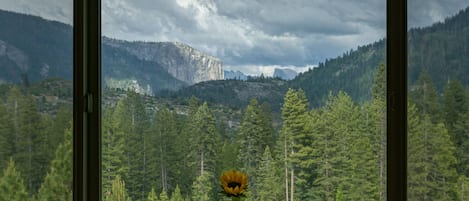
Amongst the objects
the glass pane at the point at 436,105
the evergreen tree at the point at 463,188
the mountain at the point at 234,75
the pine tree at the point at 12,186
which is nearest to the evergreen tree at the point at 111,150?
the pine tree at the point at 12,186

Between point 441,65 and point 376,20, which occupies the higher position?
point 376,20

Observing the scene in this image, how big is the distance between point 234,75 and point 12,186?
105 centimetres

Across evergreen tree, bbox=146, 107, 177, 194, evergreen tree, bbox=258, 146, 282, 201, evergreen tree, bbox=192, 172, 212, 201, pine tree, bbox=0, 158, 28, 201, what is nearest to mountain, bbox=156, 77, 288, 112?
evergreen tree, bbox=146, 107, 177, 194

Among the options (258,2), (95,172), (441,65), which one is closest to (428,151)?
(441,65)

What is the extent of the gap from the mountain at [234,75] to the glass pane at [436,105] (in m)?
0.68

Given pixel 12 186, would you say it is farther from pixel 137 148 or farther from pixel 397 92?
pixel 397 92

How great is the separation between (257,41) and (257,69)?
119 mm

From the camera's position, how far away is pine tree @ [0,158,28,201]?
8.01 feet

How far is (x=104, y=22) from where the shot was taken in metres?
2.48

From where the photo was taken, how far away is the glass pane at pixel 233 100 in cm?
239

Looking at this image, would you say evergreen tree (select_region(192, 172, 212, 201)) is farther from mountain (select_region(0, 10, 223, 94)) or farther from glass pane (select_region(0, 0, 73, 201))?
glass pane (select_region(0, 0, 73, 201))

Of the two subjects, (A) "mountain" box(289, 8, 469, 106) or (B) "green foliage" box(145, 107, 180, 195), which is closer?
(A) "mountain" box(289, 8, 469, 106)

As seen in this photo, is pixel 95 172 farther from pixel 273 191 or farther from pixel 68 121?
pixel 273 191

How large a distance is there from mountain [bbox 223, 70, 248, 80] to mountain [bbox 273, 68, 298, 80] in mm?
135
